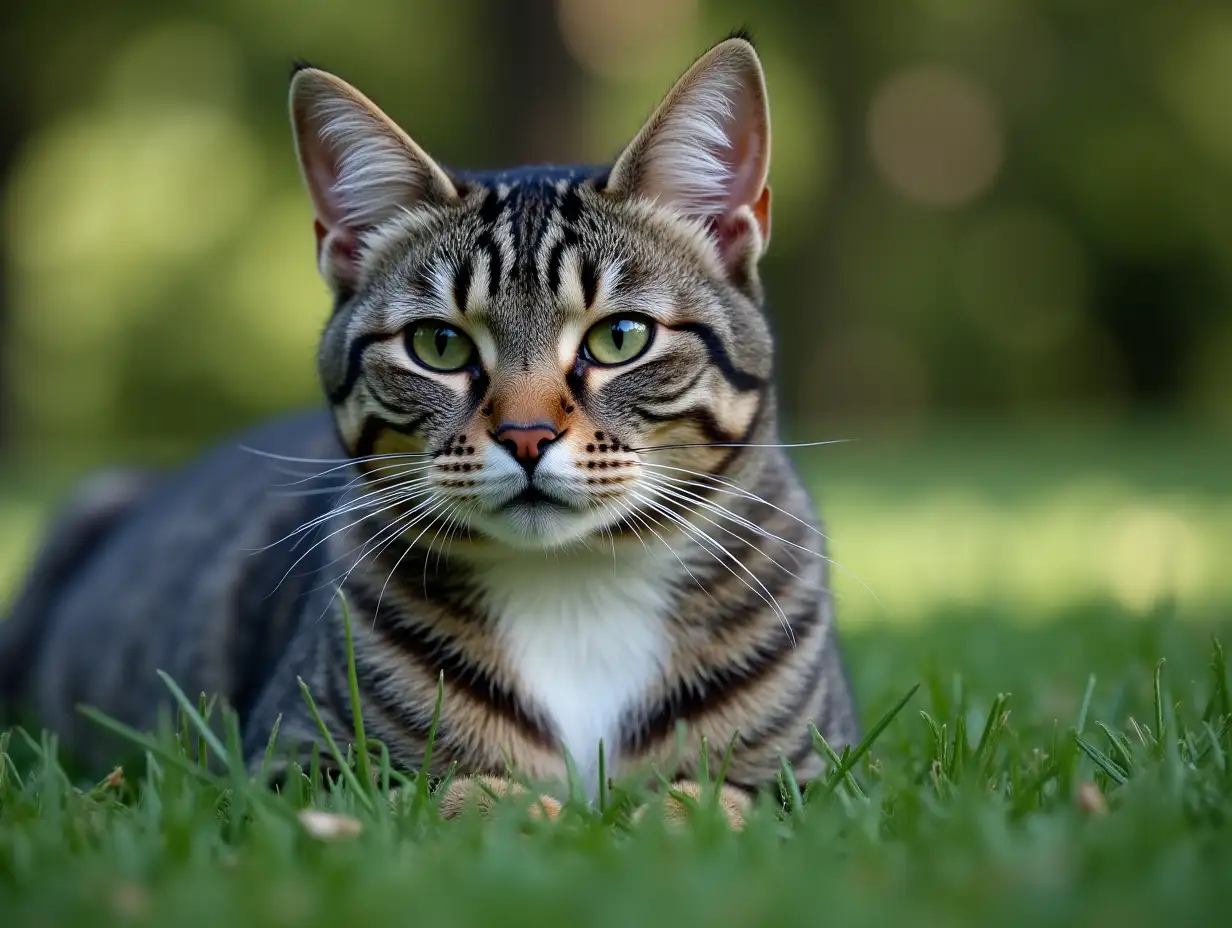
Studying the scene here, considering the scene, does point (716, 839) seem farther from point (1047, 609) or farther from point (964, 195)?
point (964, 195)

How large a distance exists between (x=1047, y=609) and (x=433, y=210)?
2852mm

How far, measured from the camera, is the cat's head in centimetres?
222

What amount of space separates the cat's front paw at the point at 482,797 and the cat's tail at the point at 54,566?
2.32 m

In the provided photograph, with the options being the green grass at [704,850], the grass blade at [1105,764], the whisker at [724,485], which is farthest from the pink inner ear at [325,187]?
the grass blade at [1105,764]

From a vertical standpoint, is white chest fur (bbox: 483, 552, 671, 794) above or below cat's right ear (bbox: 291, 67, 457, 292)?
below

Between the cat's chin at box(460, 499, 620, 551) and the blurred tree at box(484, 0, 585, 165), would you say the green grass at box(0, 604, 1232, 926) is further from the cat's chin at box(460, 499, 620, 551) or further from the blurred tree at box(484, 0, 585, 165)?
the blurred tree at box(484, 0, 585, 165)

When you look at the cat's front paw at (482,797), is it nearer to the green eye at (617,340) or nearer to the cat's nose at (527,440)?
the cat's nose at (527,440)

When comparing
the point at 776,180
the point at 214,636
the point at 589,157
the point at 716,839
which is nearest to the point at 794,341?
the point at 776,180

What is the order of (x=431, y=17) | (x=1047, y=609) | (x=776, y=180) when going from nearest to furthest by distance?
(x=1047, y=609)
(x=431, y=17)
(x=776, y=180)

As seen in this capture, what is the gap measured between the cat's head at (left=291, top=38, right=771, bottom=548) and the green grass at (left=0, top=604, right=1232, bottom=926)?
0.55 metres

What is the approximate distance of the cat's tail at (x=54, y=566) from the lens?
4008mm

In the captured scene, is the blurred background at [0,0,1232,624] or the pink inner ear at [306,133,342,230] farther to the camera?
the blurred background at [0,0,1232,624]

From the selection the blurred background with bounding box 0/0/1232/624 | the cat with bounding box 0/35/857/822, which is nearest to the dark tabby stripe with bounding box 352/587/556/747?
the cat with bounding box 0/35/857/822

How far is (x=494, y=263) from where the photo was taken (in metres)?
2.38
